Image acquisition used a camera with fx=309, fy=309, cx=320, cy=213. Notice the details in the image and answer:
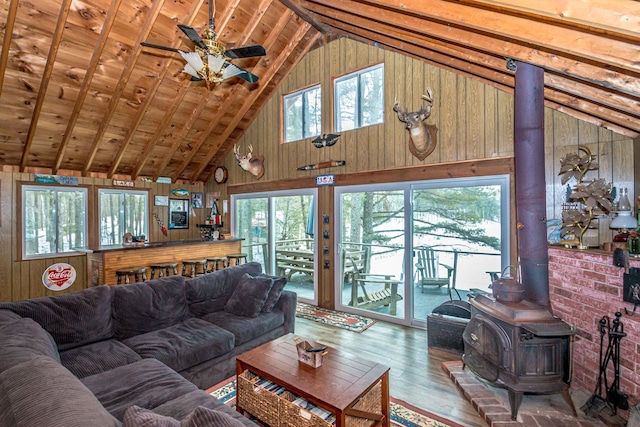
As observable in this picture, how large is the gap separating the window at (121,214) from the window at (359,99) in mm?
4606

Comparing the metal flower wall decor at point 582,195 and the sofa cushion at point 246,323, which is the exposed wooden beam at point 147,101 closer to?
the sofa cushion at point 246,323

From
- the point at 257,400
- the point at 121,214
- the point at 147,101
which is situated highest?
the point at 147,101

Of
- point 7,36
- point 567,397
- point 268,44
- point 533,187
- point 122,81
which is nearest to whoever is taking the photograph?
point 567,397

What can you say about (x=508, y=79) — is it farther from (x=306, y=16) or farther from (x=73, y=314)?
(x=73, y=314)

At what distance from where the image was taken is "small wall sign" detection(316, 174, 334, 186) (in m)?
5.13

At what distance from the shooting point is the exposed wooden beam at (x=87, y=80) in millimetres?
3634

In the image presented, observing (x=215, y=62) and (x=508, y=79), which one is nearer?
(x=215, y=62)

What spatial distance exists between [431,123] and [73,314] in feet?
14.5

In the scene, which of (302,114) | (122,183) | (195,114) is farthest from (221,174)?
(302,114)

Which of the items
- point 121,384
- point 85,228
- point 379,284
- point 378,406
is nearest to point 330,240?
point 379,284

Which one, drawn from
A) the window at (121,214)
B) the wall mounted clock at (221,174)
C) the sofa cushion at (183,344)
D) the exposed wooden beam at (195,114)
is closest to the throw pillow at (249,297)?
the sofa cushion at (183,344)

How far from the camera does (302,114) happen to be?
5727 mm

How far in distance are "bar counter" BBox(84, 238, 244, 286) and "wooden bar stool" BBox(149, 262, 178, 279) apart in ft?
0.34

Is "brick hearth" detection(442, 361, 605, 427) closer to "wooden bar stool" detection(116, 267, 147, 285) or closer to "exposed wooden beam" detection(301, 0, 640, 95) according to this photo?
"exposed wooden beam" detection(301, 0, 640, 95)
